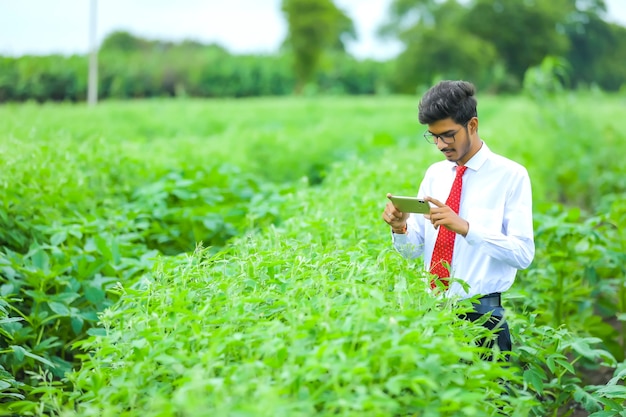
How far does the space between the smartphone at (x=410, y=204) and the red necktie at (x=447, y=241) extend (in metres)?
0.26

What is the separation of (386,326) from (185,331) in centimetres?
70

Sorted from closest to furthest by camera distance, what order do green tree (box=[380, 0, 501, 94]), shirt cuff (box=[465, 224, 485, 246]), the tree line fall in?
shirt cuff (box=[465, 224, 485, 246]) < the tree line < green tree (box=[380, 0, 501, 94])

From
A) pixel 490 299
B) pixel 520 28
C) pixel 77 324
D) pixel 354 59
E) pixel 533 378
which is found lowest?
pixel 77 324

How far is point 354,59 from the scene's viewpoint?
5641 cm

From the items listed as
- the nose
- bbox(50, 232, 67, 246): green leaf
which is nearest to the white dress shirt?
the nose

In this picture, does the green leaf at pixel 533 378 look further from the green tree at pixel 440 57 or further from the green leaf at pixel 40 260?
the green tree at pixel 440 57

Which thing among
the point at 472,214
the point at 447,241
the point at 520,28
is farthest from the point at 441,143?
the point at 520,28

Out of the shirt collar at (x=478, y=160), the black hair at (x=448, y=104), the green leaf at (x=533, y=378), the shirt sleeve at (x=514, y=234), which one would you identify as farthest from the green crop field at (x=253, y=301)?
the black hair at (x=448, y=104)

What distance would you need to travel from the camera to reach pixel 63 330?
4.31 meters

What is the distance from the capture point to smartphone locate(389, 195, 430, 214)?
9.36 ft

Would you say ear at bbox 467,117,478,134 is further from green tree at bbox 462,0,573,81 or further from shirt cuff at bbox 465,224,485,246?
green tree at bbox 462,0,573,81

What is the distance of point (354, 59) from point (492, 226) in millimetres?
A: 54733

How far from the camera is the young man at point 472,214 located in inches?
113

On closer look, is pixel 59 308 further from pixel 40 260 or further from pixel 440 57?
pixel 440 57
